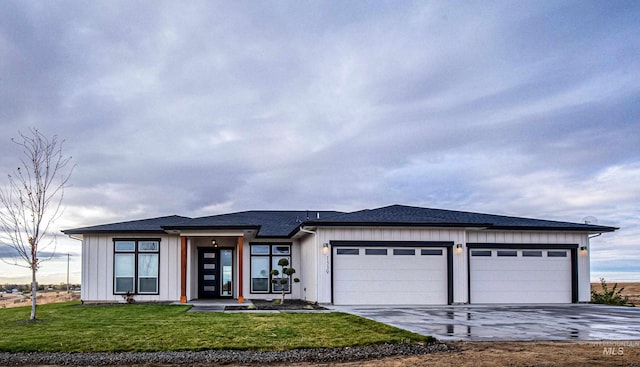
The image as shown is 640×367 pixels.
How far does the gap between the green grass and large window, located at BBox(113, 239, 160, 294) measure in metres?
6.00

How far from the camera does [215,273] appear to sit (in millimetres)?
21078

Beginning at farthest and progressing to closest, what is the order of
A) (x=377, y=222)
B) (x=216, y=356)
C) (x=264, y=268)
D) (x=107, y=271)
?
(x=264, y=268) → (x=107, y=271) → (x=377, y=222) → (x=216, y=356)

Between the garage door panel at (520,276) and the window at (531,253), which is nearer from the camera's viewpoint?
the garage door panel at (520,276)

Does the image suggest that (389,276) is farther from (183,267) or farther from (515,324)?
(183,267)

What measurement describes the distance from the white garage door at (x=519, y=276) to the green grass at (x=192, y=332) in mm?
6764

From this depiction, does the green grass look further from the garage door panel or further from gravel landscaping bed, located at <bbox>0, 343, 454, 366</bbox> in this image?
the garage door panel

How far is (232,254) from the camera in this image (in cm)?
2114

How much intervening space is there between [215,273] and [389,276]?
729 centimetres

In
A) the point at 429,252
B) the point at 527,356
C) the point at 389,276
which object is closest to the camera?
the point at 527,356

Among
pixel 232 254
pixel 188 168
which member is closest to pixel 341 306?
pixel 232 254

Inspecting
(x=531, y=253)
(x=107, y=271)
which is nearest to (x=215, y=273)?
(x=107, y=271)

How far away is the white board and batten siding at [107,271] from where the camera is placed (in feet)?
62.7

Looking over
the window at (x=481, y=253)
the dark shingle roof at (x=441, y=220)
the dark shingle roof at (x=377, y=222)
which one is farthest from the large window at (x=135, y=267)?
the window at (x=481, y=253)

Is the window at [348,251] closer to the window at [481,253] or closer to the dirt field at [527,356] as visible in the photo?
the window at [481,253]
